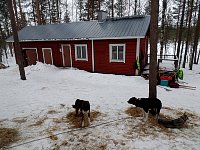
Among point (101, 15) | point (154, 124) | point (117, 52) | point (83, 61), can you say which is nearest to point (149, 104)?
point (154, 124)

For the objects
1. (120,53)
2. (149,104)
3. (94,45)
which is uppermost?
(94,45)

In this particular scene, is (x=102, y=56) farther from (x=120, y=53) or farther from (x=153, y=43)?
(x=153, y=43)

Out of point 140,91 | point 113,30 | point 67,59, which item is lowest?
point 140,91

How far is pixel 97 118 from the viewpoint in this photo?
6207 mm

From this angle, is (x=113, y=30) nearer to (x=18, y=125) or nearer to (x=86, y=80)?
(x=86, y=80)

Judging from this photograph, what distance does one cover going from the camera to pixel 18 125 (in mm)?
5832

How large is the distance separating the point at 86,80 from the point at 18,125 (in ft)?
21.6

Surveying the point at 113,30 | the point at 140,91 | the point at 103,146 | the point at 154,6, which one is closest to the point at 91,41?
the point at 113,30

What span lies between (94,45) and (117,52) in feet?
6.64

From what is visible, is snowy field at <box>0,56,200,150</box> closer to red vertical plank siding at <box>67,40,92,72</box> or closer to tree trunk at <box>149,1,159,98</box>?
tree trunk at <box>149,1,159,98</box>

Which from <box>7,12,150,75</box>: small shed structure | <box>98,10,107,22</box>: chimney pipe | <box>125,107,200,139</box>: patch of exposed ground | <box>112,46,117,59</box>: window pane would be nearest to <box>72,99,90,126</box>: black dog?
<box>125,107,200,139</box>: patch of exposed ground

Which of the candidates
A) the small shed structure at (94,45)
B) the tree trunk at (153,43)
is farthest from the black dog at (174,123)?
the small shed structure at (94,45)

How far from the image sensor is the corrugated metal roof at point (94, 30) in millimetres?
12445

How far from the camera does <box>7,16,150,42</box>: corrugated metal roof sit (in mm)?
12445
